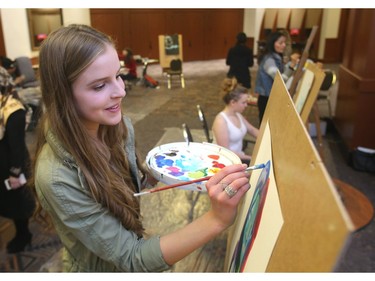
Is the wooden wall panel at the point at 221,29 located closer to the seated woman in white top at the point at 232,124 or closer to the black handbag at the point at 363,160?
the black handbag at the point at 363,160

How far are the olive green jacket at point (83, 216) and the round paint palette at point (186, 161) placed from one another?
305 mm

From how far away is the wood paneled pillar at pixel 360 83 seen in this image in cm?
362

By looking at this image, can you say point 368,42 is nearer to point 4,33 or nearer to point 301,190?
point 301,190

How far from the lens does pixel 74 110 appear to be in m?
0.88

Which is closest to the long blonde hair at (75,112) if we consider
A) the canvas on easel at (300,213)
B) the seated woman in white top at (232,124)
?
the canvas on easel at (300,213)

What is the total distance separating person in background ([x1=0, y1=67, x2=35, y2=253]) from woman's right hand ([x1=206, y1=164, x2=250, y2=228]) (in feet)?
5.94

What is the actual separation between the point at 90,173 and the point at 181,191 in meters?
2.12

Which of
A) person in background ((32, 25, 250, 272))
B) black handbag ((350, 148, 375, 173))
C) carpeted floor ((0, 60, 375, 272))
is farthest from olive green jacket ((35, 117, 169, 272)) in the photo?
black handbag ((350, 148, 375, 173))

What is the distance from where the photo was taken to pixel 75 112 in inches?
34.7

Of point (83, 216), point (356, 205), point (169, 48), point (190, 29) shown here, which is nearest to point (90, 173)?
point (83, 216)

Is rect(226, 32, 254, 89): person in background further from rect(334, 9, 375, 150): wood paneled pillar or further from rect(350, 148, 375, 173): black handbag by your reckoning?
rect(350, 148, 375, 173): black handbag

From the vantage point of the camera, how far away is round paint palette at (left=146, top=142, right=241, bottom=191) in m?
1.21

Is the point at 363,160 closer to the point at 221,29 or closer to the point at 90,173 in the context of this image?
the point at 90,173
